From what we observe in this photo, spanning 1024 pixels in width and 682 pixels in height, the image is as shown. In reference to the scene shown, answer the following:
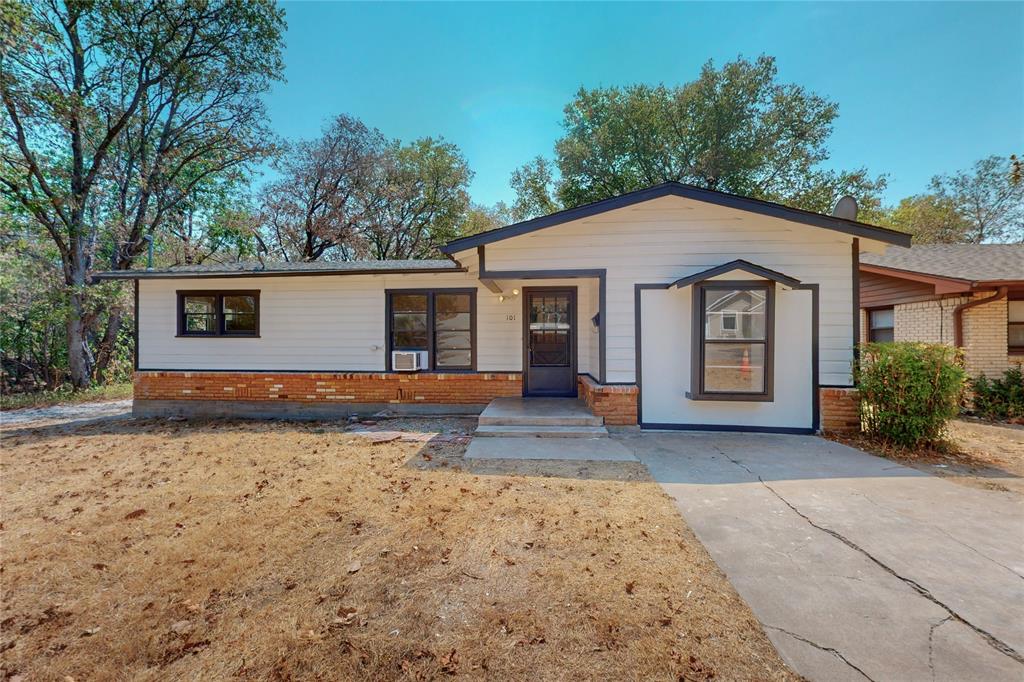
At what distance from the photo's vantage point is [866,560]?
9.04 ft

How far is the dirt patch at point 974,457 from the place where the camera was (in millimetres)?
4336

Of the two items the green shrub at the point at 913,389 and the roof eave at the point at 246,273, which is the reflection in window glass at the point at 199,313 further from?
the green shrub at the point at 913,389

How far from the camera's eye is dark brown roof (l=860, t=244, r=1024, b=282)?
26.5ft

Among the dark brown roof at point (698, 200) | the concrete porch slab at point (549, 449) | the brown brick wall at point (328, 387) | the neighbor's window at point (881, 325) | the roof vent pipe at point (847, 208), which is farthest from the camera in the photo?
the neighbor's window at point (881, 325)

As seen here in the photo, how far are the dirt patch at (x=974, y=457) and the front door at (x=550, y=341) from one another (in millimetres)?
4309

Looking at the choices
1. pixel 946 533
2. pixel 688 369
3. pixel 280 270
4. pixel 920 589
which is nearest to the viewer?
pixel 920 589

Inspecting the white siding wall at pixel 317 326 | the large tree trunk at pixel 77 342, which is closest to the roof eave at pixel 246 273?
the white siding wall at pixel 317 326

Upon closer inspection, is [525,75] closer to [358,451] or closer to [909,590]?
[358,451]

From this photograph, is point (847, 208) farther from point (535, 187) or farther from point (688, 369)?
point (535, 187)

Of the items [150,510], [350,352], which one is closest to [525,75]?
[350,352]

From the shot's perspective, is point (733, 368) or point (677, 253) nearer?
point (733, 368)

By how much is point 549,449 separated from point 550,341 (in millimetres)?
2992

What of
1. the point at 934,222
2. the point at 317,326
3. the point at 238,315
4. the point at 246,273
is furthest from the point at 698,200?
the point at 934,222

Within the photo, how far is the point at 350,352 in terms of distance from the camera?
26.9 feet
